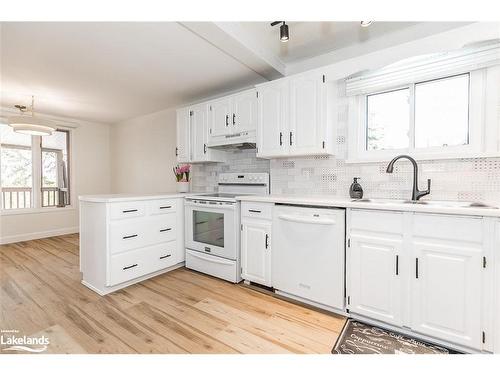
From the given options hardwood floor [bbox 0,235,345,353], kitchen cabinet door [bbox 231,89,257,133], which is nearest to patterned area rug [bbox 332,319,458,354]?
hardwood floor [bbox 0,235,345,353]

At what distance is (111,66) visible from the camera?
2748 millimetres

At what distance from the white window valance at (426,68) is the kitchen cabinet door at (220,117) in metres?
1.40

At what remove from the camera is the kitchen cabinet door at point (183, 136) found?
351 cm

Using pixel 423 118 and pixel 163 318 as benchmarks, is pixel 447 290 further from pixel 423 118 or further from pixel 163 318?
pixel 163 318

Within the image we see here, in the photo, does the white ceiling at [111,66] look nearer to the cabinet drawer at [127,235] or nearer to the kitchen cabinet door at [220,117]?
the kitchen cabinet door at [220,117]

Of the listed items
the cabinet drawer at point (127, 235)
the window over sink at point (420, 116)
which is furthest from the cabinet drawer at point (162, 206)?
the window over sink at point (420, 116)

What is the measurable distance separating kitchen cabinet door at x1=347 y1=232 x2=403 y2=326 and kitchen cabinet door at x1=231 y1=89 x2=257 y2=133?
1.71m

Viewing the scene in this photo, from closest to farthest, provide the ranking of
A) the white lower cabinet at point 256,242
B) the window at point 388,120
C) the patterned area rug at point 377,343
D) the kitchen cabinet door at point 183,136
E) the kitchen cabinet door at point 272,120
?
the patterned area rug at point 377,343 → the window at point 388,120 → the white lower cabinet at point 256,242 → the kitchen cabinet door at point 272,120 → the kitchen cabinet door at point 183,136

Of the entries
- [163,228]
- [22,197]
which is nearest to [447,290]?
[163,228]

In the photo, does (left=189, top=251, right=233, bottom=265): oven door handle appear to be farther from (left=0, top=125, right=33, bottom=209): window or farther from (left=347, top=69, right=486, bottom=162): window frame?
(left=0, top=125, right=33, bottom=209): window

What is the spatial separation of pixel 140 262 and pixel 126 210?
60 centimetres

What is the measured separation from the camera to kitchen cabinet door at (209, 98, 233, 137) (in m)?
3.04
